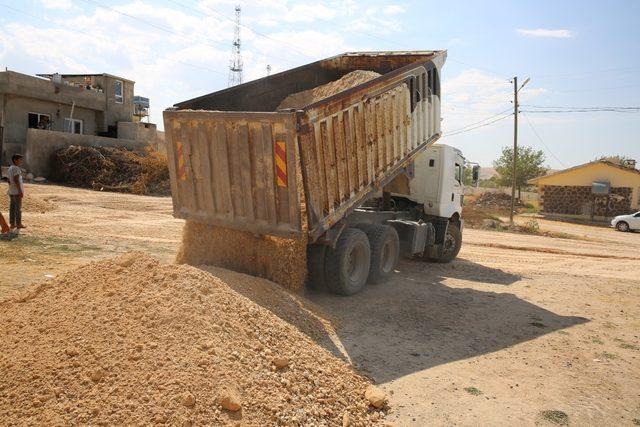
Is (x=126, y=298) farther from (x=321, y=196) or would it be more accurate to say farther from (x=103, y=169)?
(x=103, y=169)

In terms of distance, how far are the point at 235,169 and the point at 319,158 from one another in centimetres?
124

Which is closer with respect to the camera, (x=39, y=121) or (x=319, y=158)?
(x=319, y=158)

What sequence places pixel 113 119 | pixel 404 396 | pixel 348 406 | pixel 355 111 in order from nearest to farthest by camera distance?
pixel 348 406 < pixel 404 396 < pixel 355 111 < pixel 113 119

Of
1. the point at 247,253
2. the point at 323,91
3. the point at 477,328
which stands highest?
the point at 323,91

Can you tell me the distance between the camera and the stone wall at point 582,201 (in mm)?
32125

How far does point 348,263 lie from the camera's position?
319 inches

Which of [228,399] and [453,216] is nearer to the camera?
[228,399]

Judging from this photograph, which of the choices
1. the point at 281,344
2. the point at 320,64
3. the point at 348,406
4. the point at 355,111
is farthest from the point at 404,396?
the point at 320,64

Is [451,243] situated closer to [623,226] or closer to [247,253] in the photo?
[247,253]

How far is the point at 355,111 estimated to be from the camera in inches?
309

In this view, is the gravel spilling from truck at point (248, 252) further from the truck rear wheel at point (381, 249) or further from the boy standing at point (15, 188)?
the boy standing at point (15, 188)

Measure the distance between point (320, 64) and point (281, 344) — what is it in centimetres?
719

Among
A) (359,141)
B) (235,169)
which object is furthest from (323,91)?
(235,169)

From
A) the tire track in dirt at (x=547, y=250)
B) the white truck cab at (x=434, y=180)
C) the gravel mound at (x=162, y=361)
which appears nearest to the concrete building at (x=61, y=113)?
the white truck cab at (x=434, y=180)
